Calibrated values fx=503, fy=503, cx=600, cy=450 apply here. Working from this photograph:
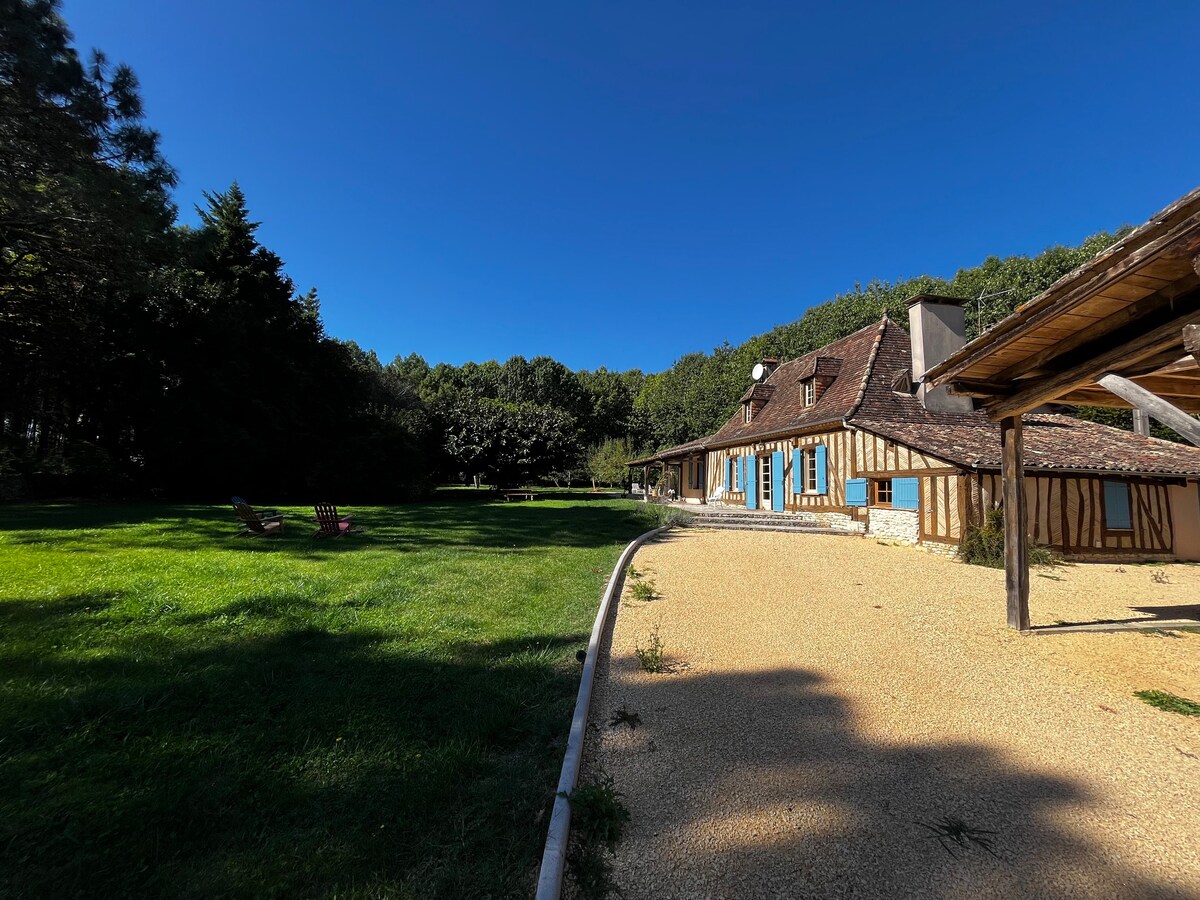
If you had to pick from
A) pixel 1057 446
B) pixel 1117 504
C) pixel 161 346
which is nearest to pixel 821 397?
pixel 1057 446

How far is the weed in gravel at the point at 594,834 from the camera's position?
2.03 metres

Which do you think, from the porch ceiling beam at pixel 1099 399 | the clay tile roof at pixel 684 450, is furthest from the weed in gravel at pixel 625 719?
the clay tile roof at pixel 684 450

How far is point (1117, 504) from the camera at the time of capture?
10.6 metres

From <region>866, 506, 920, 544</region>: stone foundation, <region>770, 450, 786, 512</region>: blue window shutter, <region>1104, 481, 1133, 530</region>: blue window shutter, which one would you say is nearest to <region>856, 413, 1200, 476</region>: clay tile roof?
<region>1104, 481, 1133, 530</region>: blue window shutter

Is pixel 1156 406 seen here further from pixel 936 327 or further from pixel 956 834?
pixel 936 327

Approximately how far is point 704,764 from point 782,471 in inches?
589

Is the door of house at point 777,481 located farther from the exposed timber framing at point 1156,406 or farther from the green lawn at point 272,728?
the exposed timber framing at point 1156,406

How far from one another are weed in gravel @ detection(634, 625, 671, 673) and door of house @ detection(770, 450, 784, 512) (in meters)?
13.0

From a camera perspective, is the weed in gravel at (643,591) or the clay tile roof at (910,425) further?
the clay tile roof at (910,425)

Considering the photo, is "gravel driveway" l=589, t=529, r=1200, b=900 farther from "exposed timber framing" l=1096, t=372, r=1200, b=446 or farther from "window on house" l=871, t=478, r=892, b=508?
"window on house" l=871, t=478, r=892, b=508

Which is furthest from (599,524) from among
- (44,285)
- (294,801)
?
(44,285)

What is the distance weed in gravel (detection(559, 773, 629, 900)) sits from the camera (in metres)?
2.03

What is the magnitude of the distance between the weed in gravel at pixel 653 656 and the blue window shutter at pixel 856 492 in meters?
10.1

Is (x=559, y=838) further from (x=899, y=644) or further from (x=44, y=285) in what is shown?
(x=44, y=285)
